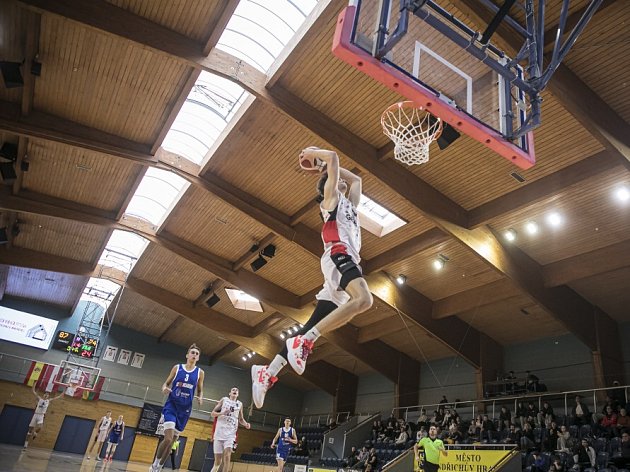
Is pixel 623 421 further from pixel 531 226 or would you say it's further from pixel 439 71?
pixel 439 71

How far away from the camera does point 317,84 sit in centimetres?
1280

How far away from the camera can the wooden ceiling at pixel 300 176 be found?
37.9 ft

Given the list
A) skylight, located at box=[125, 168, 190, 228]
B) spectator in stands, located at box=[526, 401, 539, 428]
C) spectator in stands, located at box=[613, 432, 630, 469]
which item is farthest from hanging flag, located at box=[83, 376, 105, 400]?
spectator in stands, located at box=[613, 432, 630, 469]

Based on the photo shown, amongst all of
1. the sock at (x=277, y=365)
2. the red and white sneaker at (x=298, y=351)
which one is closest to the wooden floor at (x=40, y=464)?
the sock at (x=277, y=365)

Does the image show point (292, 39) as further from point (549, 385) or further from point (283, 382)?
point (283, 382)

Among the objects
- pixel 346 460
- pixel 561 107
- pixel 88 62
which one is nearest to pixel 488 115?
pixel 561 107

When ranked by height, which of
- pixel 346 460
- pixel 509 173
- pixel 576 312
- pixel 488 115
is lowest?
pixel 346 460

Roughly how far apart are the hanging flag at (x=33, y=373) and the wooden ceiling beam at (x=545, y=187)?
25.0 meters

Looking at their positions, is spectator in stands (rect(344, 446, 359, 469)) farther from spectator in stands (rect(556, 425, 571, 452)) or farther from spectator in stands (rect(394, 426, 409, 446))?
spectator in stands (rect(556, 425, 571, 452))

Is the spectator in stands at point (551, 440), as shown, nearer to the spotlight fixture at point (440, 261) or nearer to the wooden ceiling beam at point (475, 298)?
the wooden ceiling beam at point (475, 298)

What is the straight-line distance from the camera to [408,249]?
17406 millimetres

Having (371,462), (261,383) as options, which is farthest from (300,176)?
(261,383)

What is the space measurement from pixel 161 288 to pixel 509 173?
18.7m

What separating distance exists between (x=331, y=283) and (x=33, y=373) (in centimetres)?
2944
